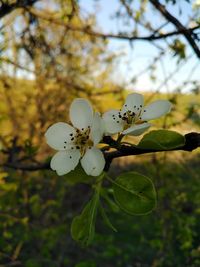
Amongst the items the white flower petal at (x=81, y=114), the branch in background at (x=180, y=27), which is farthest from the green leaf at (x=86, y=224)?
the branch in background at (x=180, y=27)

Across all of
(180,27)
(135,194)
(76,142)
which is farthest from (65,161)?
(180,27)

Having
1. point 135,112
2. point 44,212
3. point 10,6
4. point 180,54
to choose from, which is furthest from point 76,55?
point 135,112

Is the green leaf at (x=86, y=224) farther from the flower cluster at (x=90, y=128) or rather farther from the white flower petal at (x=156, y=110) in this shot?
the white flower petal at (x=156, y=110)

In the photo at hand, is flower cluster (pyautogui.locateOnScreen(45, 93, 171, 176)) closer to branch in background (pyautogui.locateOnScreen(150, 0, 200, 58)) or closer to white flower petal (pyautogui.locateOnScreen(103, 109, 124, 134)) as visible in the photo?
white flower petal (pyautogui.locateOnScreen(103, 109, 124, 134))

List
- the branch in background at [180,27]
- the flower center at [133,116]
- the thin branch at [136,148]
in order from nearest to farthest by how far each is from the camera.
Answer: the thin branch at [136,148], the flower center at [133,116], the branch in background at [180,27]

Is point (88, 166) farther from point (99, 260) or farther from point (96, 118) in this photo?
point (99, 260)
